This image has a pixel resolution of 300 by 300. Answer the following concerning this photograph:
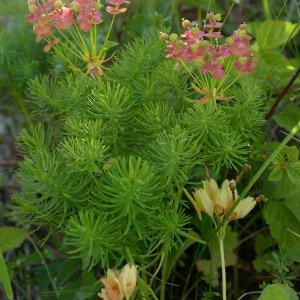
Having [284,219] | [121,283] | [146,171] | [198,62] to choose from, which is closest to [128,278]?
[121,283]

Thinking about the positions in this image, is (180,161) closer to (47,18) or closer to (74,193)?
(74,193)

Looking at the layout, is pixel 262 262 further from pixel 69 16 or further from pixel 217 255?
pixel 69 16

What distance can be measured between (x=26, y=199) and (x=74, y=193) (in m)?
0.11

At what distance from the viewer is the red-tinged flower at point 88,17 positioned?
3.02 feet

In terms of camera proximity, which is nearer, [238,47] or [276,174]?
[238,47]

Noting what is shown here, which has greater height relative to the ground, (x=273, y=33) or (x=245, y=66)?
(x=245, y=66)

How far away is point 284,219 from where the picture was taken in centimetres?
114

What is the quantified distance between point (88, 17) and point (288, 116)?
1.68ft

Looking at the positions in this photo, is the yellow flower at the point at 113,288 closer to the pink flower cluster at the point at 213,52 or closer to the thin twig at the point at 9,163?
the pink flower cluster at the point at 213,52

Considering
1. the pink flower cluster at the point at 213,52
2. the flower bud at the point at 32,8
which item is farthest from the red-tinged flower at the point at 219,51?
the flower bud at the point at 32,8

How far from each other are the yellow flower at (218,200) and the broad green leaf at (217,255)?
221 mm

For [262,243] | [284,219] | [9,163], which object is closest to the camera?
[284,219]

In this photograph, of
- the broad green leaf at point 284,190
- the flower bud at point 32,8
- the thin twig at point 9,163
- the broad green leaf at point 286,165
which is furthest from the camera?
the thin twig at point 9,163

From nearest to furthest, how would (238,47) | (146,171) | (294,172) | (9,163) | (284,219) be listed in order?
(146,171), (238,47), (294,172), (284,219), (9,163)
